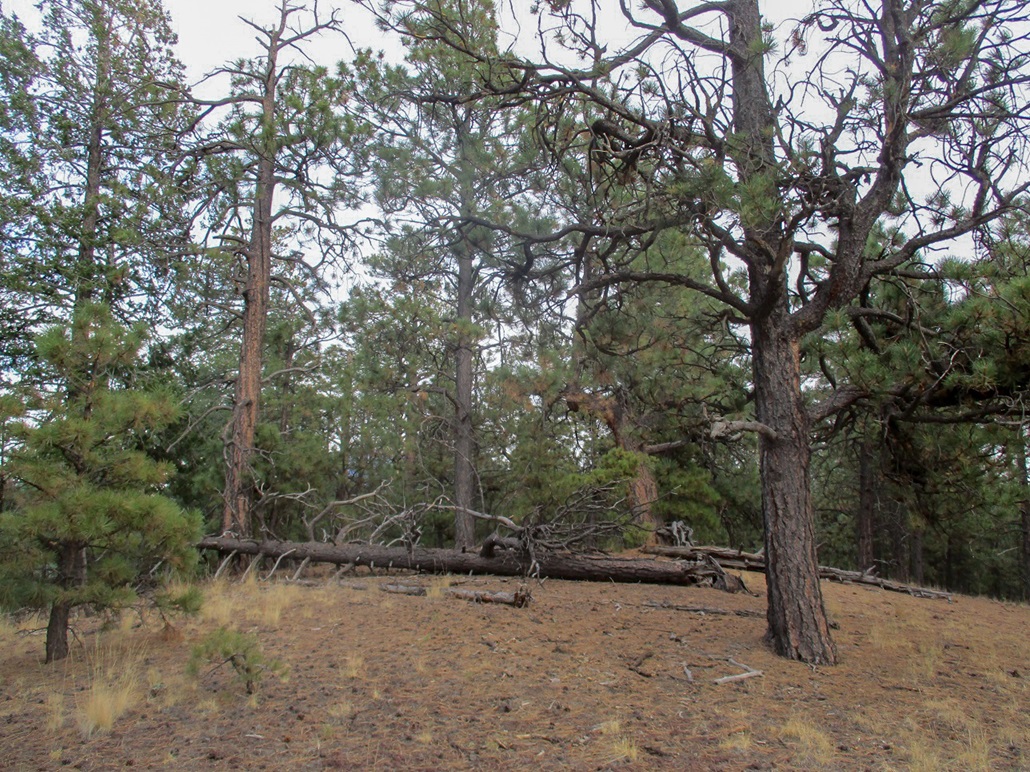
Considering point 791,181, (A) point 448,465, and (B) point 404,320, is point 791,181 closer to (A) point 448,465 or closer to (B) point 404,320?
(B) point 404,320

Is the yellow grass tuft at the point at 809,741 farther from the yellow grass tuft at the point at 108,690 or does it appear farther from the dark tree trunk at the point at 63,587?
the dark tree trunk at the point at 63,587

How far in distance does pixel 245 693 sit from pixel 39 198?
10.3 meters

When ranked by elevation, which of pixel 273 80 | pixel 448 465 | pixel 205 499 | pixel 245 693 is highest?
pixel 273 80

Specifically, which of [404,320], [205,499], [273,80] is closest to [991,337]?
[404,320]

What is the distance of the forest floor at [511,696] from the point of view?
3211 mm

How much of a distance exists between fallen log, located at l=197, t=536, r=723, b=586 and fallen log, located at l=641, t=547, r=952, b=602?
1329 mm

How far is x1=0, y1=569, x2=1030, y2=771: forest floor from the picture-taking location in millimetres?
3211

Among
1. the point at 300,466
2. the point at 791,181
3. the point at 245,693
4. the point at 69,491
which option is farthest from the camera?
the point at 300,466

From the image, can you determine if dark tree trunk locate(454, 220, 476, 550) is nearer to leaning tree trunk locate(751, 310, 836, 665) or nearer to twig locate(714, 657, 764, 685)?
leaning tree trunk locate(751, 310, 836, 665)

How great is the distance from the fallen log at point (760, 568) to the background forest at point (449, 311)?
65 cm

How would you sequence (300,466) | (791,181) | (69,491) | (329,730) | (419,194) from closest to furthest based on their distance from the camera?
(329,730)
(69,491)
(791,181)
(419,194)
(300,466)

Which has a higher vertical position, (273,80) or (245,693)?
(273,80)

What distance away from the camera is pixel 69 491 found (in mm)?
4352

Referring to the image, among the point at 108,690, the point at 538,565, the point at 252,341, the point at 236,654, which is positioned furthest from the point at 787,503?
the point at 252,341
